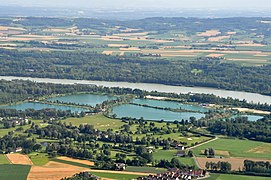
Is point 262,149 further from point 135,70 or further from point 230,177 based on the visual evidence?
point 135,70

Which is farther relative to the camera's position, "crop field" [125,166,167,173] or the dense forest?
the dense forest

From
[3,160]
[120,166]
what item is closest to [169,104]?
[120,166]

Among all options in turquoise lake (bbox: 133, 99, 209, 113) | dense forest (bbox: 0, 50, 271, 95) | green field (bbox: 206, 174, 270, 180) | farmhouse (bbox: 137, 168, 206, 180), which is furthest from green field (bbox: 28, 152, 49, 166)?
dense forest (bbox: 0, 50, 271, 95)

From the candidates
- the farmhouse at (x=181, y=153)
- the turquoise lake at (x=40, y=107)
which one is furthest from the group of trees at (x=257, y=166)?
the turquoise lake at (x=40, y=107)

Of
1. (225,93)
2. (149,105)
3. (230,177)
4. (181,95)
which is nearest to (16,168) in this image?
(230,177)

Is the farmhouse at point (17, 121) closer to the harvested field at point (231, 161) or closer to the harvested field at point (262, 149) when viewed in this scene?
the harvested field at point (231, 161)

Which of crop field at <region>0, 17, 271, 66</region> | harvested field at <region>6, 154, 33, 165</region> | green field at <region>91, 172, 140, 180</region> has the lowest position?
crop field at <region>0, 17, 271, 66</region>

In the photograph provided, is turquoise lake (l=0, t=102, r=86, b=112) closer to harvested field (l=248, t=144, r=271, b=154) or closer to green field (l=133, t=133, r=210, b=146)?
green field (l=133, t=133, r=210, b=146)
